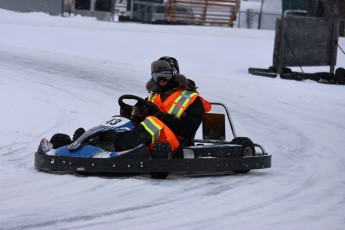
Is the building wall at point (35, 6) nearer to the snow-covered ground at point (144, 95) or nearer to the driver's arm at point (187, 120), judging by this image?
the snow-covered ground at point (144, 95)

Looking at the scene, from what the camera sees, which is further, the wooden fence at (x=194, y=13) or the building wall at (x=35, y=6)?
the building wall at (x=35, y=6)

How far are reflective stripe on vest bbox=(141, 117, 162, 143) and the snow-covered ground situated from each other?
16.3 inches

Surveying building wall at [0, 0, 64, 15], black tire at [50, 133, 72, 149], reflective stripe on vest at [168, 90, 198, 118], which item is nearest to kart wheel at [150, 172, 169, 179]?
reflective stripe on vest at [168, 90, 198, 118]

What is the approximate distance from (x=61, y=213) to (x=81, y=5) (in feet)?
111

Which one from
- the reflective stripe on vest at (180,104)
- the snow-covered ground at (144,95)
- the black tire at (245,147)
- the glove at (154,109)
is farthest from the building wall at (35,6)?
the glove at (154,109)

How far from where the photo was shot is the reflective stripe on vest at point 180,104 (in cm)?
772

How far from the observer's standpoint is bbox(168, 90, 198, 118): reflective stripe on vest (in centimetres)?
772

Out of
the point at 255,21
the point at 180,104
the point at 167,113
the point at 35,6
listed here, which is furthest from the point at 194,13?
the point at 167,113

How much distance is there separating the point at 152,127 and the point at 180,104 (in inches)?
17.9

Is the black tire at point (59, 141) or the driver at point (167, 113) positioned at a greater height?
the driver at point (167, 113)

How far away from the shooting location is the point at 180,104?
25.4 feet

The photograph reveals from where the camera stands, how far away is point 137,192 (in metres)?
6.58

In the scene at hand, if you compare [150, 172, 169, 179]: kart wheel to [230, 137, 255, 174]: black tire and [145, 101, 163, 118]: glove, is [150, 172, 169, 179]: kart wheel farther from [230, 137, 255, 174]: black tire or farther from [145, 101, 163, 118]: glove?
[230, 137, 255, 174]: black tire

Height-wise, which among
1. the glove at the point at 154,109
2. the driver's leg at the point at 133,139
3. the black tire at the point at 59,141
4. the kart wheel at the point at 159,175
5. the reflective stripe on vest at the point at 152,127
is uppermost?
the glove at the point at 154,109
